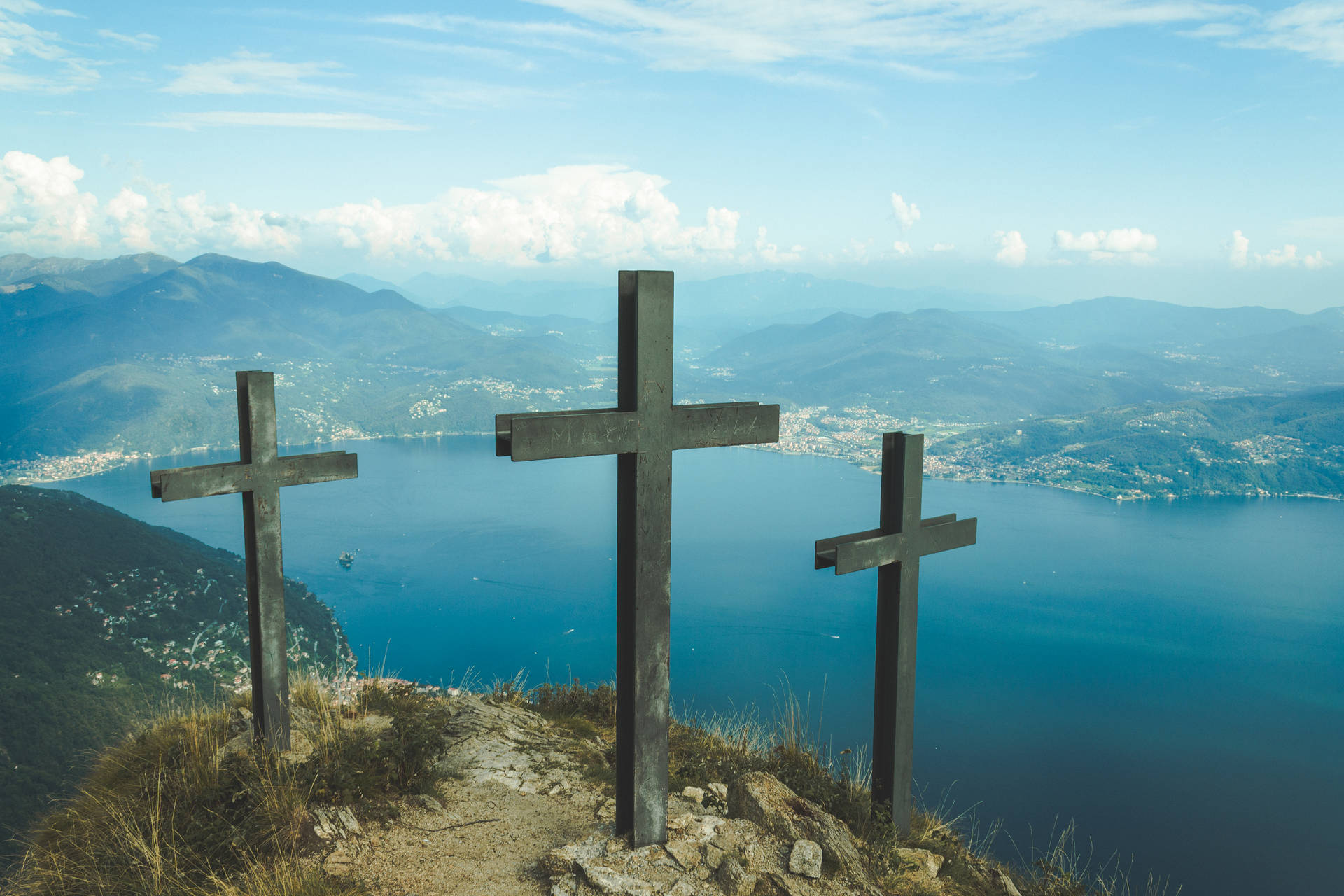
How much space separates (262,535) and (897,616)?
3.89m

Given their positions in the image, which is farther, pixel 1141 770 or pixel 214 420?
pixel 214 420

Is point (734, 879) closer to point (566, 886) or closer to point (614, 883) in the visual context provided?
point (614, 883)

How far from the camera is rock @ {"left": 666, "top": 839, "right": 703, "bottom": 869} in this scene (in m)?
3.52

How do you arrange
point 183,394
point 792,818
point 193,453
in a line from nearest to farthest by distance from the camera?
point 792,818, point 193,453, point 183,394

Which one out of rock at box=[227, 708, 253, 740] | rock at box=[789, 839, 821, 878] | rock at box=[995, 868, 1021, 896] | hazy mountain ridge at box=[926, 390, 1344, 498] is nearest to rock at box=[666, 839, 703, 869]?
rock at box=[789, 839, 821, 878]

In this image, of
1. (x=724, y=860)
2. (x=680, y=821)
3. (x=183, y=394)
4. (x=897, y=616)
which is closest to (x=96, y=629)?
(x=680, y=821)

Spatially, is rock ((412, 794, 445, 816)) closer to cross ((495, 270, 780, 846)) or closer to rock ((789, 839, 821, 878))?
cross ((495, 270, 780, 846))

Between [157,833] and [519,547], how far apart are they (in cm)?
6141

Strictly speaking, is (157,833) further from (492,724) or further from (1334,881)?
(1334,881)

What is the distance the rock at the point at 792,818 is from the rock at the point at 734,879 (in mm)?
427

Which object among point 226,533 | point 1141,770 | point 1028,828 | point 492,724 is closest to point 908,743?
point 492,724

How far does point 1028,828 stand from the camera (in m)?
29.0

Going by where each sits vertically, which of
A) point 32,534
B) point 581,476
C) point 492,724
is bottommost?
point 581,476

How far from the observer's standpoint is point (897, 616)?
446 centimetres
